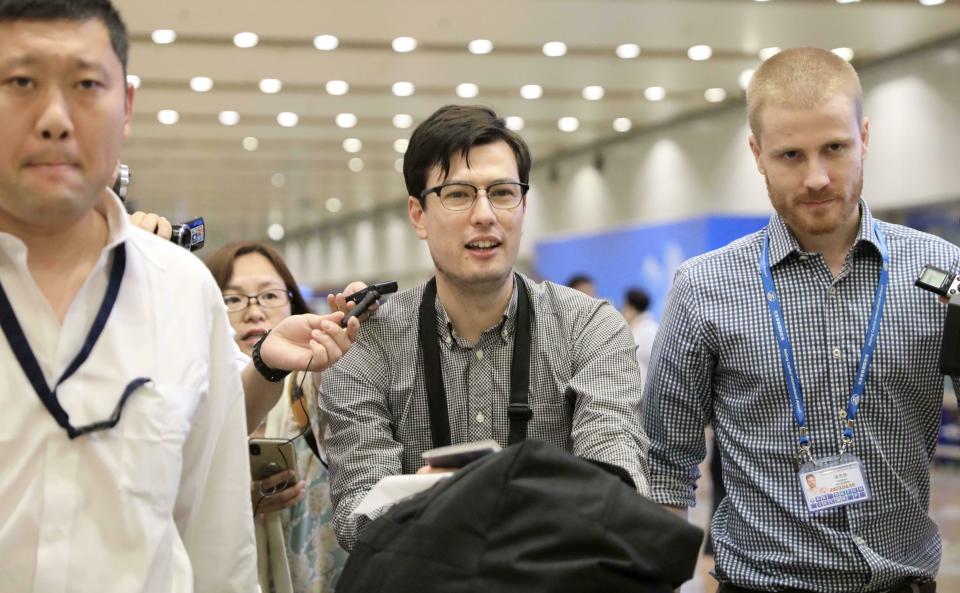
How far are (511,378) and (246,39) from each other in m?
10.7

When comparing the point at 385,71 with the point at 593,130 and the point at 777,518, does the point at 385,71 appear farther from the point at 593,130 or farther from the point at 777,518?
the point at 777,518

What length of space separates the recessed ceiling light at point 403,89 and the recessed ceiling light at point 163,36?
337 centimetres

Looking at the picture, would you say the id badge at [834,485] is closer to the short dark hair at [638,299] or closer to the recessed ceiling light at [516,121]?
the short dark hair at [638,299]

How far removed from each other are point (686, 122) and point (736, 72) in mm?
3300

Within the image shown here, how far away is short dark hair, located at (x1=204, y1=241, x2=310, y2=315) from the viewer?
395cm

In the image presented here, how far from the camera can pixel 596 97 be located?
16172mm

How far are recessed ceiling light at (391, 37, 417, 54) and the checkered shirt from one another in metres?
10.2

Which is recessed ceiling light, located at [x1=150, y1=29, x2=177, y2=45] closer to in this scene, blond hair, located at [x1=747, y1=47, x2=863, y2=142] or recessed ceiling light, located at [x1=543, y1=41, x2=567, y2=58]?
recessed ceiling light, located at [x1=543, y1=41, x2=567, y2=58]

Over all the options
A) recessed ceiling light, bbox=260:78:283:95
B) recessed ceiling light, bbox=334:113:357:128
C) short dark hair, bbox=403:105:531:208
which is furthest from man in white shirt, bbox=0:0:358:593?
recessed ceiling light, bbox=334:113:357:128

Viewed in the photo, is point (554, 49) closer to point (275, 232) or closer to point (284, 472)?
point (284, 472)

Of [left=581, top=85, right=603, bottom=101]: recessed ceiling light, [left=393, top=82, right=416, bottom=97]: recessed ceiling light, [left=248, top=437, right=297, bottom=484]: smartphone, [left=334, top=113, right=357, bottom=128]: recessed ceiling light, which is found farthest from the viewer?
[left=334, top=113, right=357, bottom=128]: recessed ceiling light

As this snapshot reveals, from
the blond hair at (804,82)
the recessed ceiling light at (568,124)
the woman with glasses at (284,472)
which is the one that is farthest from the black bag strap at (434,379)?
the recessed ceiling light at (568,124)

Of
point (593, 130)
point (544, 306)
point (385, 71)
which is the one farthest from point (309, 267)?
point (544, 306)

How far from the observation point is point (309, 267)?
40.4 meters
